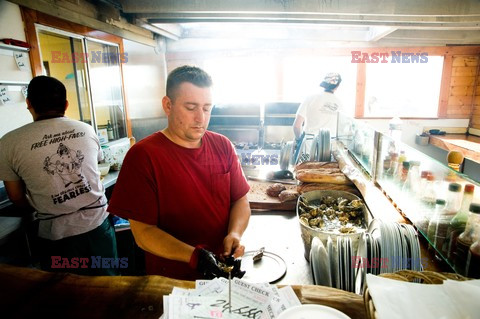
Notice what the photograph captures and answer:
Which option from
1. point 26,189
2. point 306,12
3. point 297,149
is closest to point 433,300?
point 26,189

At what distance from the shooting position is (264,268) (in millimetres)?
1576

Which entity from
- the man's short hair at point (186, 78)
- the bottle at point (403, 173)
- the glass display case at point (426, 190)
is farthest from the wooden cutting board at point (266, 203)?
the man's short hair at point (186, 78)

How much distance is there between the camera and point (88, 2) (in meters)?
3.74

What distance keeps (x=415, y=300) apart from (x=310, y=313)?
272 mm

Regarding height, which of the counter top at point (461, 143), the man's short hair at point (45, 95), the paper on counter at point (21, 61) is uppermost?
the paper on counter at point (21, 61)

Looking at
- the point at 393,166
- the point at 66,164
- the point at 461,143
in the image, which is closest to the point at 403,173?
the point at 393,166

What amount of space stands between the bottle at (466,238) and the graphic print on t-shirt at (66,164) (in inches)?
85.3

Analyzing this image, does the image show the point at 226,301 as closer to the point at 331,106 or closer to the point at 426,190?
the point at 426,190

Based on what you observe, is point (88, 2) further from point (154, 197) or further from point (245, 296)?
point (245, 296)

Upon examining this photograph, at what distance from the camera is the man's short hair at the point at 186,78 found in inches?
54.2

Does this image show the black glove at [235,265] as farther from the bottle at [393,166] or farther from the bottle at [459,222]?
the bottle at [393,166]

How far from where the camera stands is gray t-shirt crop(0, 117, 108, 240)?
1.83 m

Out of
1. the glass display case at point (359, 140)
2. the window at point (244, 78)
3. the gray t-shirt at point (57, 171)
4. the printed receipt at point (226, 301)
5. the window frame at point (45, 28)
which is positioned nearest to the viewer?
the printed receipt at point (226, 301)

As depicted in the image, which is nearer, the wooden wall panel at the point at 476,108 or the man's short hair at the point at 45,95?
the man's short hair at the point at 45,95
